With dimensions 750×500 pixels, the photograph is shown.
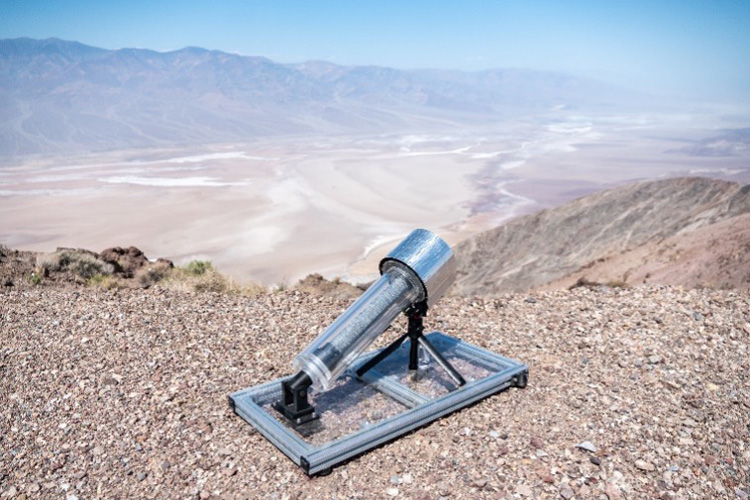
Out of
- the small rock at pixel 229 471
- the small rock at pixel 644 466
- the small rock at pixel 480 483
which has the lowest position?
the small rock at pixel 229 471

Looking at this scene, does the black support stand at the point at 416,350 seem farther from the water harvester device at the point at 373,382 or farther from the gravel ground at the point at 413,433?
the gravel ground at the point at 413,433

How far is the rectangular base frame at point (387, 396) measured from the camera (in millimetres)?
4027

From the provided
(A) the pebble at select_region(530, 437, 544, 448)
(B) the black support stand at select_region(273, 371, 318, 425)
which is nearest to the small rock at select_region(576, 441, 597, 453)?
(A) the pebble at select_region(530, 437, 544, 448)

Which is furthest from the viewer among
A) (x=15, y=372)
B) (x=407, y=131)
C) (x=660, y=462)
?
(x=407, y=131)

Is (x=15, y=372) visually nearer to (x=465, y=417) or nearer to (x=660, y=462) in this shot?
(x=465, y=417)

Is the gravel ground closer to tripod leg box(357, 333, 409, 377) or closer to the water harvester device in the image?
the water harvester device

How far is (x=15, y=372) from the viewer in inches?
221

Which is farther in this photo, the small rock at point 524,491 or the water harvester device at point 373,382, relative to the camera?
the water harvester device at point 373,382

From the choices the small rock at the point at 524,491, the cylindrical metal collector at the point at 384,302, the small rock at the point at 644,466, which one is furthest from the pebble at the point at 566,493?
the cylindrical metal collector at the point at 384,302

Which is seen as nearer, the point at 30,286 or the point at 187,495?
the point at 187,495

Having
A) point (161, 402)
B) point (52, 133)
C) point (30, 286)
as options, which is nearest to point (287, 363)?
point (161, 402)

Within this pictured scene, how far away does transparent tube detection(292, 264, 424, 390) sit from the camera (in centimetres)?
428

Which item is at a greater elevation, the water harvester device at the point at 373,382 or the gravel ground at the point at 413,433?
the water harvester device at the point at 373,382

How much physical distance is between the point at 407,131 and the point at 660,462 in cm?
11596
